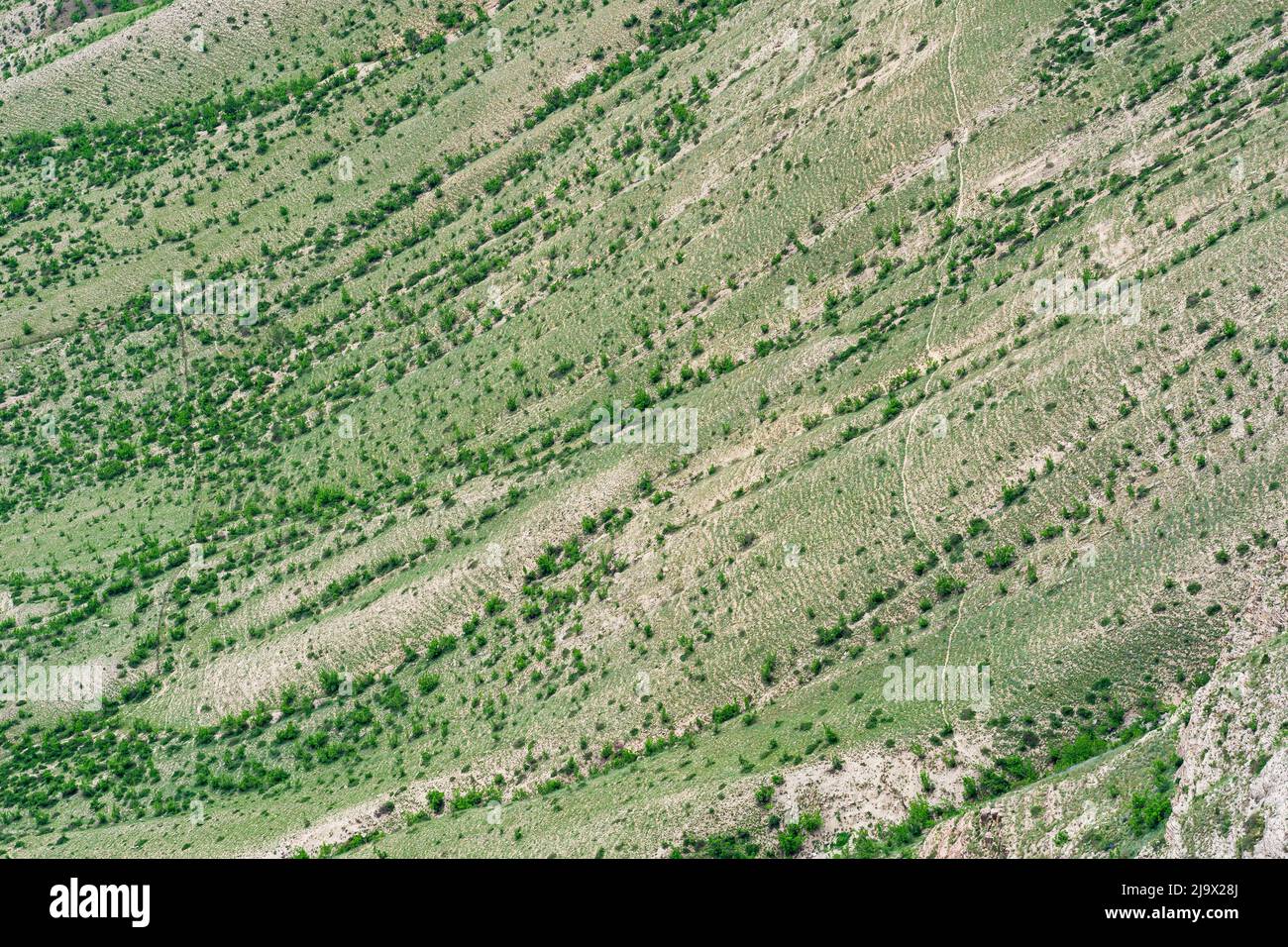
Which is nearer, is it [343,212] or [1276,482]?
[1276,482]

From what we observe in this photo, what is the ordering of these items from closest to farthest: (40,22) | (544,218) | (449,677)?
(449,677)
(544,218)
(40,22)

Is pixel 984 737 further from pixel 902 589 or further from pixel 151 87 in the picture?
pixel 151 87

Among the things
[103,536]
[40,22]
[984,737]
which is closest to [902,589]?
[984,737]

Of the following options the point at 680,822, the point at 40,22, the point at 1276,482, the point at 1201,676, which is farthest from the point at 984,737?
the point at 40,22

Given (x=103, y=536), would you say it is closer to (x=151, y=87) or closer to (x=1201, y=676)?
(x=151, y=87)

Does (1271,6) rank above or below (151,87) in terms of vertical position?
below

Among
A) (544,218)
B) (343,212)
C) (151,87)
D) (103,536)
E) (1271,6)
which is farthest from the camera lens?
(151,87)
